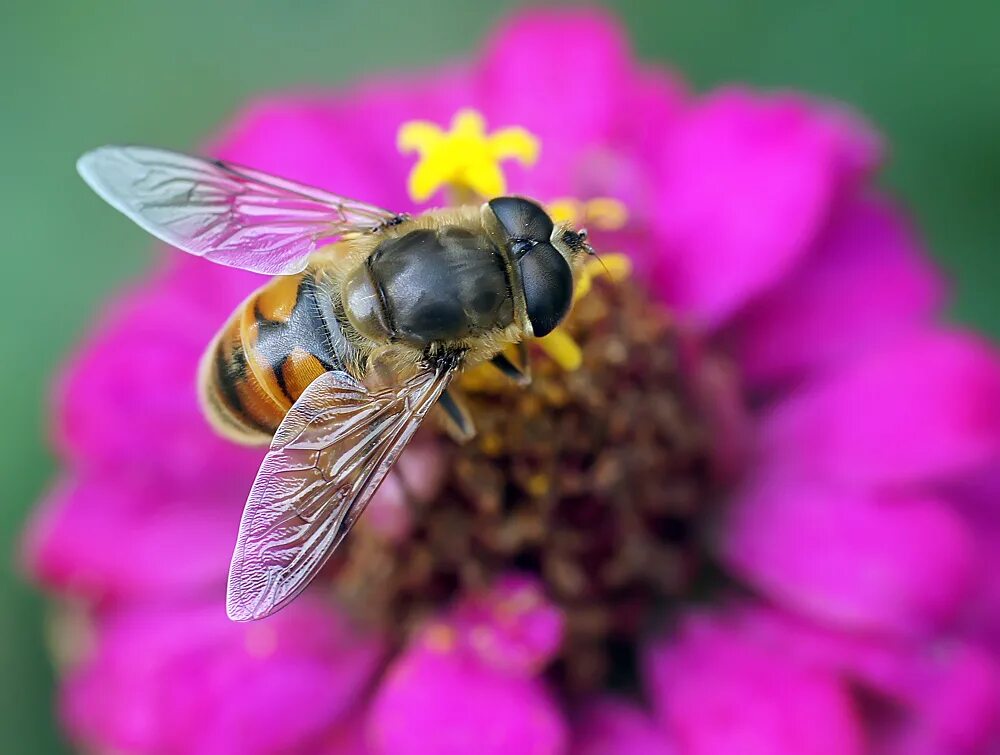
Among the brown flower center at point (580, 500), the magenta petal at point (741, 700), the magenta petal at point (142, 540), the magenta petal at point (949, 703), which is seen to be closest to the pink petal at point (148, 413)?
the magenta petal at point (142, 540)

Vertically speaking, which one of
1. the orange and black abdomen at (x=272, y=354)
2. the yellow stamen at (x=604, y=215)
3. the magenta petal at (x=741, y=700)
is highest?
the yellow stamen at (x=604, y=215)

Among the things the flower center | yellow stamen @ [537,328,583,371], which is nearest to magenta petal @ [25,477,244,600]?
the flower center

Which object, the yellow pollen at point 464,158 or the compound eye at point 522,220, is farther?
the yellow pollen at point 464,158

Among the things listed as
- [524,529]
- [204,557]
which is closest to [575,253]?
[524,529]

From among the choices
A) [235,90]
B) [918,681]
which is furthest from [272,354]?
[235,90]

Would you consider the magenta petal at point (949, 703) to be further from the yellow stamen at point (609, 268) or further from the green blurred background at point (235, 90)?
the green blurred background at point (235, 90)

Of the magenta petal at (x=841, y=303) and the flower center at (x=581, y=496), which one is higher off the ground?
the magenta petal at (x=841, y=303)

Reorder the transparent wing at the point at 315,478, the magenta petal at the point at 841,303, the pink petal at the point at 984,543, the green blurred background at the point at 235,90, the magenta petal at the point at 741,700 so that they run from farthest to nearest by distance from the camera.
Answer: the green blurred background at the point at 235,90 < the magenta petal at the point at 841,303 < the pink petal at the point at 984,543 < the magenta petal at the point at 741,700 < the transparent wing at the point at 315,478
